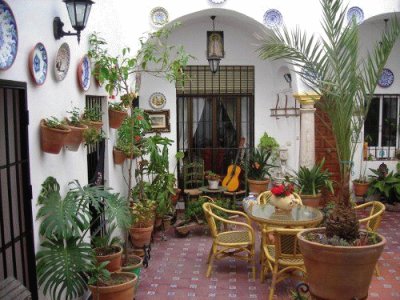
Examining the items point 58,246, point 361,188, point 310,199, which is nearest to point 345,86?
point 58,246

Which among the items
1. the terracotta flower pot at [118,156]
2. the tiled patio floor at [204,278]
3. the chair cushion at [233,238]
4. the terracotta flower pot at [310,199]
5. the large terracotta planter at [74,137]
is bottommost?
the tiled patio floor at [204,278]

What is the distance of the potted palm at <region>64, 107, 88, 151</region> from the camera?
3802mm

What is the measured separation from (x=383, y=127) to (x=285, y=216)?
215 inches

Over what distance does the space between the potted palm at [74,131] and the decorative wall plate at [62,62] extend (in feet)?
1.22

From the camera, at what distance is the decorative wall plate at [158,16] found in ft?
24.9

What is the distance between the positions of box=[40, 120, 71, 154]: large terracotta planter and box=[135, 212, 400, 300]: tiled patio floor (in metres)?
2.16

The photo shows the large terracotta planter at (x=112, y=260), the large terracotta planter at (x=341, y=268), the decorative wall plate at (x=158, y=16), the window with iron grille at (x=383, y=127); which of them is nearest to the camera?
the large terracotta planter at (x=341, y=268)

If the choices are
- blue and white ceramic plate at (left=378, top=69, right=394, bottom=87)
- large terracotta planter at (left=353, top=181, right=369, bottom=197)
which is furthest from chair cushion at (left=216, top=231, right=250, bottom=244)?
blue and white ceramic plate at (left=378, top=69, right=394, bottom=87)

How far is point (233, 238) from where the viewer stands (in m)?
5.49

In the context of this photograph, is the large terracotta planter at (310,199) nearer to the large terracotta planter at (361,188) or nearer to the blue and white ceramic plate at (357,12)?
the large terracotta planter at (361,188)

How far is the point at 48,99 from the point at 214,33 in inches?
192

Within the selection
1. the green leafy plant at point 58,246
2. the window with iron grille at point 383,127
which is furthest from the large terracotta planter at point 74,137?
the window with iron grille at point 383,127

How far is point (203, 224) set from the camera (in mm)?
7148

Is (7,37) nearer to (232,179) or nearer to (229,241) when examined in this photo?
(229,241)
